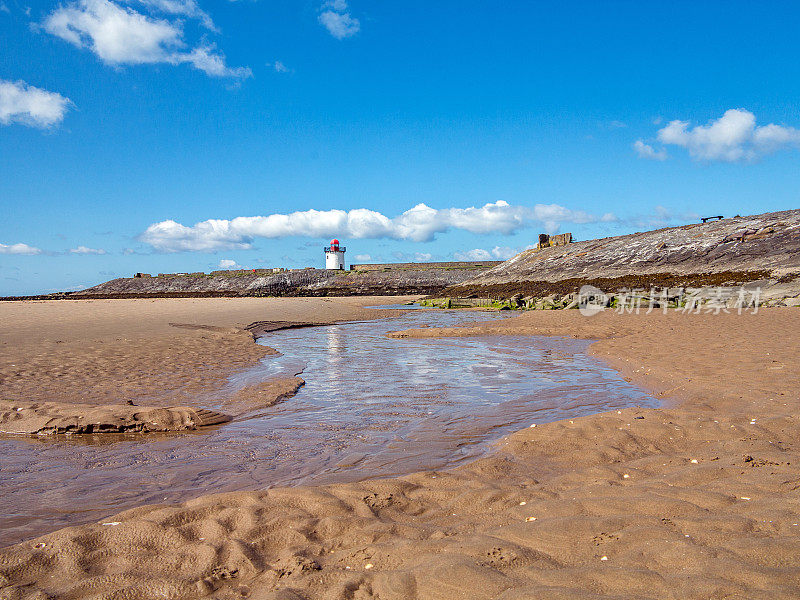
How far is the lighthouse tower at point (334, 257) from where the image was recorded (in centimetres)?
8650

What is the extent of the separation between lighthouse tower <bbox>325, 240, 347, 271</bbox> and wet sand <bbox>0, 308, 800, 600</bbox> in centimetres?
8209

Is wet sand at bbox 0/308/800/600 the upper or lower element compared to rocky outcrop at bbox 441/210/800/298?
lower

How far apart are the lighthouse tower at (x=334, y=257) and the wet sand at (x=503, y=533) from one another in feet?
269

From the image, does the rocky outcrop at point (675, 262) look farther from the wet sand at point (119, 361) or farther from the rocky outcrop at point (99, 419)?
the rocky outcrop at point (99, 419)

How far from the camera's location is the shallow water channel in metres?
4.43


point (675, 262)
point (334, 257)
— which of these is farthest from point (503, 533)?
point (334, 257)

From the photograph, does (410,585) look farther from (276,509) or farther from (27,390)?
(27,390)

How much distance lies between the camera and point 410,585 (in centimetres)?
261

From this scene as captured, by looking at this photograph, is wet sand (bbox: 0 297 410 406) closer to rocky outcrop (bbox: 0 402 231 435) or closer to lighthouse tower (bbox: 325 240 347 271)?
rocky outcrop (bbox: 0 402 231 435)

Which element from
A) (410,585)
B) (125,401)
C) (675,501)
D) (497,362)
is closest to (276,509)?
(410,585)

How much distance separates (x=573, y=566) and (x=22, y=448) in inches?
239

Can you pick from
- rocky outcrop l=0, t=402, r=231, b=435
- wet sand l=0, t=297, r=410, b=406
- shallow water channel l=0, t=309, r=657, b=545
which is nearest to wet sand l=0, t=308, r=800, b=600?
shallow water channel l=0, t=309, r=657, b=545

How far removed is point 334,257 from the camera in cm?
8694

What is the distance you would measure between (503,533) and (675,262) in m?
33.8
